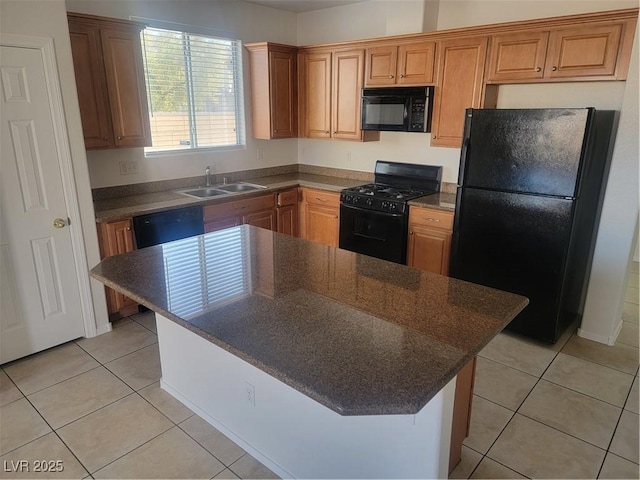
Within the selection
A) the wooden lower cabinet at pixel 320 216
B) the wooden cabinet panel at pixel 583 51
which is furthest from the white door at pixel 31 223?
the wooden cabinet panel at pixel 583 51

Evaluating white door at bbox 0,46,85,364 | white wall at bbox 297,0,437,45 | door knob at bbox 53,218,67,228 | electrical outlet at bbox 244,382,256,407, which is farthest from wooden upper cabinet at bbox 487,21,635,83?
door knob at bbox 53,218,67,228

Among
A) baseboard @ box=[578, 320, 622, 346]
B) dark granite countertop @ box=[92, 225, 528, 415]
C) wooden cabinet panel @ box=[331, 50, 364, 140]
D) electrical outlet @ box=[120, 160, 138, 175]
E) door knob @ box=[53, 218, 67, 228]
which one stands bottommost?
baseboard @ box=[578, 320, 622, 346]

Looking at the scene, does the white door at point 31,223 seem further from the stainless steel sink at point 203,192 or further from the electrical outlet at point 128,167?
the stainless steel sink at point 203,192

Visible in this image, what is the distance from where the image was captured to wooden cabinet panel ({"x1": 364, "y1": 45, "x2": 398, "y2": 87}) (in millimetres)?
3816

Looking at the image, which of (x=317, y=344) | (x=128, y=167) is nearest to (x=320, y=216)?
(x=128, y=167)

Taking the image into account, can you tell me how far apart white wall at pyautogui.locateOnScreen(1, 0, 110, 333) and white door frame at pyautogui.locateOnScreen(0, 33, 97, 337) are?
0.08 feet

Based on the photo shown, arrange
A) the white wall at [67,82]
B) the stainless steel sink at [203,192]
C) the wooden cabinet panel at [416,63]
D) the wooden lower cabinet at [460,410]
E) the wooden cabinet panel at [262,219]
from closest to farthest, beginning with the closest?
the wooden lower cabinet at [460,410], the white wall at [67,82], the wooden cabinet panel at [416,63], the stainless steel sink at [203,192], the wooden cabinet panel at [262,219]

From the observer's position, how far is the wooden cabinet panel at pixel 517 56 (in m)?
3.01

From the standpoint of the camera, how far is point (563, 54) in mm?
2916

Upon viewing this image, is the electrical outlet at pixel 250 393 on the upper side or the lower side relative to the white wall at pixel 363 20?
lower

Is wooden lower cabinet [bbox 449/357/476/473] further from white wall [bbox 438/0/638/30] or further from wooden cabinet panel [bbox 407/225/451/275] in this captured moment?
white wall [bbox 438/0/638/30]

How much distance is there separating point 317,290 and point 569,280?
2237 mm

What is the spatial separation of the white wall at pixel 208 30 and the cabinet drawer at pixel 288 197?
61cm

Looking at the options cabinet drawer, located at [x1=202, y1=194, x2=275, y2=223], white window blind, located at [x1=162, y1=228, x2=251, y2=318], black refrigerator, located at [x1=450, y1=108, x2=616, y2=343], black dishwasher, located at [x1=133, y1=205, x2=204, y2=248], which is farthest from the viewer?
cabinet drawer, located at [x1=202, y1=194, x2=275, y2=223]
